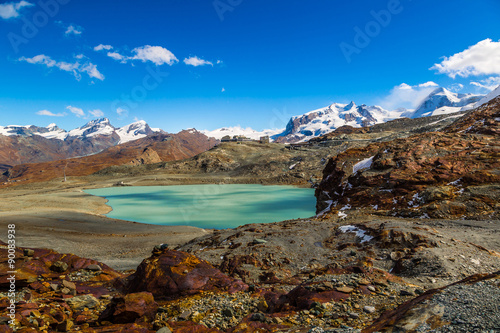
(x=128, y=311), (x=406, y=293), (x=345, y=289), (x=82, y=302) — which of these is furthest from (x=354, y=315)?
(x=82, y=302)

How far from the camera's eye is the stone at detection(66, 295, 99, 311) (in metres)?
7.68

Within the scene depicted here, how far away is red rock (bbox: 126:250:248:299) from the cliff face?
19255mm

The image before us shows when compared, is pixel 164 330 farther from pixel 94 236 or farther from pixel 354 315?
pixel 94 236

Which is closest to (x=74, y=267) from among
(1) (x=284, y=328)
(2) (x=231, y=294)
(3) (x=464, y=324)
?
(2) (x=231, y=294)

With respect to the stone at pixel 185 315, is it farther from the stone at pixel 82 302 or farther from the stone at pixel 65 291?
the stone at pixel 65 291

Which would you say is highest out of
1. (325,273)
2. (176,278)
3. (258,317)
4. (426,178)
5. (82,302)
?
(426,178)

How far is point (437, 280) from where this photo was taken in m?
10.3

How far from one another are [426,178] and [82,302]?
97.7ft

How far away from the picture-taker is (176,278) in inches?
359

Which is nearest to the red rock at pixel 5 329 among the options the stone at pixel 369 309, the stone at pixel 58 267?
the stone at pixel 58 267

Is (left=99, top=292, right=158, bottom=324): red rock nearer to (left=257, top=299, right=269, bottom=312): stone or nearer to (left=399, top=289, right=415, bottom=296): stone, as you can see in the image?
(left=257, top=299, right=269, bottom=312): stone

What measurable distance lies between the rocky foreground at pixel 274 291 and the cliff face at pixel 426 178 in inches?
295

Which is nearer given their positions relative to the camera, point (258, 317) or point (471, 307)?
point (471, 307)

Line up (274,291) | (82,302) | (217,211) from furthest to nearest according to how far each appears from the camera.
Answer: (217,211)
(274,291)
(82,302)
